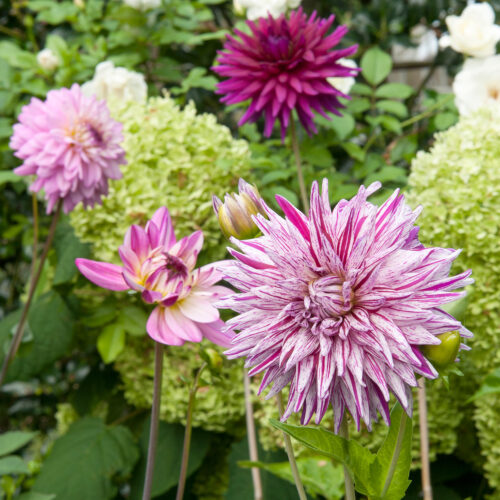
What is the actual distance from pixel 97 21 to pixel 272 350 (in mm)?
959

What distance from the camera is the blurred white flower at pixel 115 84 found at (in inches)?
34.5

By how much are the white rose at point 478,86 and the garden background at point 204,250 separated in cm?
3

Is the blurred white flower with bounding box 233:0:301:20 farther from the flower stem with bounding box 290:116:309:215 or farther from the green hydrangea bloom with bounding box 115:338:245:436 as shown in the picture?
the green hydrangea bloom with bounding box 115:338:245:436

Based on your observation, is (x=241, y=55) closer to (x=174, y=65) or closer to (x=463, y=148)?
(x=463, y=148)

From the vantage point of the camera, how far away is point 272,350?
0.34 meters

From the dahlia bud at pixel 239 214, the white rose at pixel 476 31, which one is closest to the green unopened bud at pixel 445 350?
the dahlia bud at pixel 239 214

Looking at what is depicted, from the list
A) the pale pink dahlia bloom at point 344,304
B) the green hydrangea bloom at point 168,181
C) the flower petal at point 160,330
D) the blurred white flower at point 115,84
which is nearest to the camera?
the pale pink dahlia bloom at point 344,304

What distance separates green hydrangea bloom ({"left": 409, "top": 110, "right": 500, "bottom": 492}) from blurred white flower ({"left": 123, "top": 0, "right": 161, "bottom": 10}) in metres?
0.53

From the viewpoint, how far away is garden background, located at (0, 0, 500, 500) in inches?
25.1

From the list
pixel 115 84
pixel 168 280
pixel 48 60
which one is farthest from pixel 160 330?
pixel 48 60

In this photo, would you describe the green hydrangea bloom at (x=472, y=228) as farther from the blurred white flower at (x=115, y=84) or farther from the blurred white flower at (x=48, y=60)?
the blurred white flower at (x=48, y=60)

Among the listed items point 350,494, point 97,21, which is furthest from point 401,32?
point 350,494

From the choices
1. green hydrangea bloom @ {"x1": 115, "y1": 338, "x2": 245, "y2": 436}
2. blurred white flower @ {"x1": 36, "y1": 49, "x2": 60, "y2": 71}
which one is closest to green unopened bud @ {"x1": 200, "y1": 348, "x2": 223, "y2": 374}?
green hydrangea bloom @ {"x1": 115, "y1": 338, "x2": 245, "y2": 436}

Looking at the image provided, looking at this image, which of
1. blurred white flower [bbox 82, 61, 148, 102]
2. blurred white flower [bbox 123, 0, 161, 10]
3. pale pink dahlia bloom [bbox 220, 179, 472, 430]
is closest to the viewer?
pale pink dahlia bloom [bbox 220, 179, 472, 430]
